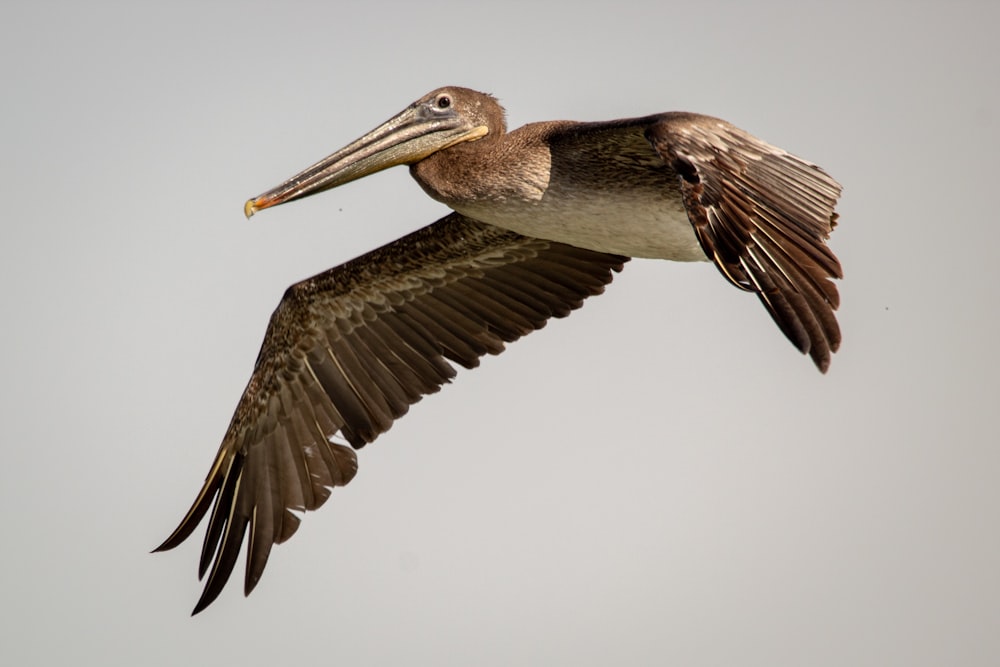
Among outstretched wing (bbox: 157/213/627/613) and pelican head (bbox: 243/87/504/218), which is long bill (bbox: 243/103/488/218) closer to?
pelican head (bbox: 243/87/504/218)

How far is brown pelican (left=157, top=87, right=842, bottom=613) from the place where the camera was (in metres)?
8.23

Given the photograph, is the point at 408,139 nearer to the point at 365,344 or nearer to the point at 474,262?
the point at 474,262

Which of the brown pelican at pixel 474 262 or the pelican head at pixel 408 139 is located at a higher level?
the pelican head at pixel 408 139

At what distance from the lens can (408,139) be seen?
1058 centimetres

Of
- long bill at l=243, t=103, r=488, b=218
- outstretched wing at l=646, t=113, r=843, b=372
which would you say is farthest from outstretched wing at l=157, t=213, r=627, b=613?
outstretched wing at l=646, t=113, r=843, b=372

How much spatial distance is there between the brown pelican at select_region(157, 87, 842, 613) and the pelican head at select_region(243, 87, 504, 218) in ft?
0.04

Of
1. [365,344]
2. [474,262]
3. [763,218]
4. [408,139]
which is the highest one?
[408,139]

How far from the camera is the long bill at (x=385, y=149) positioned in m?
10.6

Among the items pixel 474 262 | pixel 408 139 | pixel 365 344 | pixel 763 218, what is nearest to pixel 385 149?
pixel 408 139

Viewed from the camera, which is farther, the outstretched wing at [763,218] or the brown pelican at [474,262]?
the brown pelican at [474,262]

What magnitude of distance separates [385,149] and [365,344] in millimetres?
1901

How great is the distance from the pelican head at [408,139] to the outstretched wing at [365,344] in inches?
Result: 40.3

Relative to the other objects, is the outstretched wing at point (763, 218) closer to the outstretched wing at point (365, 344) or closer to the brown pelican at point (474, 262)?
the brown pelican at point (474, 262)

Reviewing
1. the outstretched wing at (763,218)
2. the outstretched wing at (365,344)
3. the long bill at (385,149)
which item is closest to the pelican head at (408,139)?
the long bill at (385,149)
